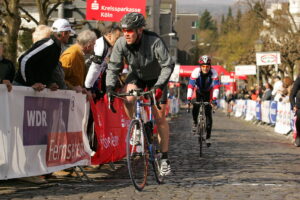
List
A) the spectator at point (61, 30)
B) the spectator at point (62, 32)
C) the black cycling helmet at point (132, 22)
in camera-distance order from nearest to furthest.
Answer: the black cycling helmet at point (132, 22)
the spectator at point (62, 32)
the spectator at point (61, 30)

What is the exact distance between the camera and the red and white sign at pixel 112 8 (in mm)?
17484

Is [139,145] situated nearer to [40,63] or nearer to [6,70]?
[40,63]

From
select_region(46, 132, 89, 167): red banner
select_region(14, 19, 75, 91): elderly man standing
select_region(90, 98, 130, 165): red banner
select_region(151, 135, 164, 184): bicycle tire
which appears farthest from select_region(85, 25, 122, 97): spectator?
select_region(151, 135, 164, 184): bicycle tire

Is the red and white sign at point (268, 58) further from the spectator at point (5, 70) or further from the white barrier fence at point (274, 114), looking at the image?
the spectator at point (5, 70)

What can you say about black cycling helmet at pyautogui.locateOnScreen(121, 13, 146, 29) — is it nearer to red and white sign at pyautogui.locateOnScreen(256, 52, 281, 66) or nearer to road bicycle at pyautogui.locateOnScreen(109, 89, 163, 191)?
road bicycle at pyautogui.locateOnScreen(109, 89, 163, 191)

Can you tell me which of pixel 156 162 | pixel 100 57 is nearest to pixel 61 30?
pixel 100 57

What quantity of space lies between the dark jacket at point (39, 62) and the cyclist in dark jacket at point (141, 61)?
72cm

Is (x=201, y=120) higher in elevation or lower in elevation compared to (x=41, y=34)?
lower

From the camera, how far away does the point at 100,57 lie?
11023 millimetres

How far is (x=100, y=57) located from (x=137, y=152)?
252 cm

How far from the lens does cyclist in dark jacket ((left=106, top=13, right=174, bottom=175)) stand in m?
9.02

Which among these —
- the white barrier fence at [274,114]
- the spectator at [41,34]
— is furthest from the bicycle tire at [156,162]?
the white barrier fence at [274,114]

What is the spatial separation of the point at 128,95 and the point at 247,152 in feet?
24.1

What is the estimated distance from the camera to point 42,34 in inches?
386
